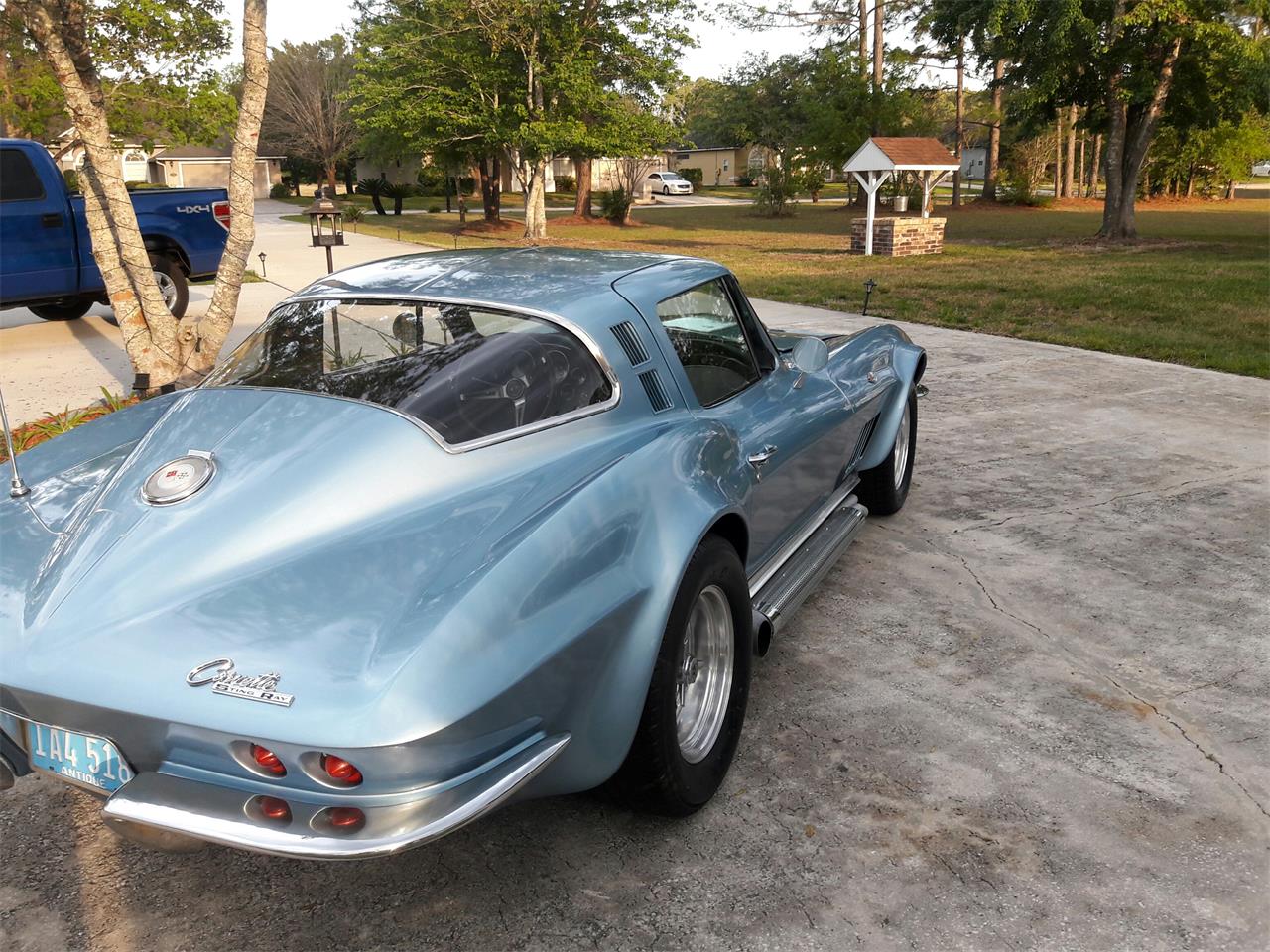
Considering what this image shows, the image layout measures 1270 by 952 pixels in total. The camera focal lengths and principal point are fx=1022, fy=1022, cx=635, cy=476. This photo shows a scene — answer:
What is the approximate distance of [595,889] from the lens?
8.64 ft

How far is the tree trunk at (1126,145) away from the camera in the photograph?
20.7 m

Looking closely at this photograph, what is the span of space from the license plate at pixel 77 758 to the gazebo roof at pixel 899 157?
855 inches

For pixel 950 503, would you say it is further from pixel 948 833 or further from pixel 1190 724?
pixel 948 833

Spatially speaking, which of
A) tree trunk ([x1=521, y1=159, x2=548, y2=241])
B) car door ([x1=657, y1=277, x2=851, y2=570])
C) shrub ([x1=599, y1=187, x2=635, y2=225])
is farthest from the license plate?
shrub ([x1=599, y1=187, x2=635, y2=225])

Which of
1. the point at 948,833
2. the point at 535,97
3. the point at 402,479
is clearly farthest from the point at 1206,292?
the point at 535,97

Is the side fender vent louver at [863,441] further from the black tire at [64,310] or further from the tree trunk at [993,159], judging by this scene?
the tree trunk at [993,159]

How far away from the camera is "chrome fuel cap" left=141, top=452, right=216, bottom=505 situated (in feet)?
8.35

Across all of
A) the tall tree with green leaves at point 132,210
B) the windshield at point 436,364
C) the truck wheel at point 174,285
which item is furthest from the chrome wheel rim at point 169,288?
the windshield at point 436,364

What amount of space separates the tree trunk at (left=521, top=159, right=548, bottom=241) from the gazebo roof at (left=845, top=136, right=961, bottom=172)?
8.33m

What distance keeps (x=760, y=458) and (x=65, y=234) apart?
9150 millimetres

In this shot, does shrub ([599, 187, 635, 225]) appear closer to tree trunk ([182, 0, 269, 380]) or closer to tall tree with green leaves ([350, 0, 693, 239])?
tall tree with green leaves ([350, 0, 693, 239])

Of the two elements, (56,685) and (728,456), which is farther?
(728,456)

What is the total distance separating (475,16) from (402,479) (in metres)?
24.5

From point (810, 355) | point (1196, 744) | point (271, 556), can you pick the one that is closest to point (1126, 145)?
point (810, 355)
